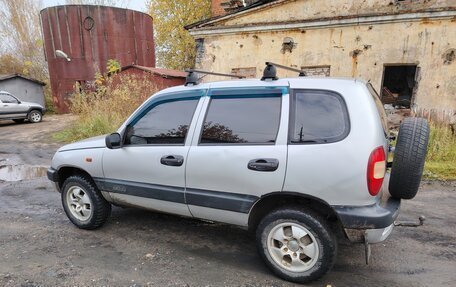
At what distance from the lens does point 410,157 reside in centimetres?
263

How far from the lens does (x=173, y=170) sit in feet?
10.4

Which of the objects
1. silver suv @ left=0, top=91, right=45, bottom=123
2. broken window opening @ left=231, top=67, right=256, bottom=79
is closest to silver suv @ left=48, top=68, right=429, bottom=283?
broken window opening @ left=231, top=67, right=256, bottom=79

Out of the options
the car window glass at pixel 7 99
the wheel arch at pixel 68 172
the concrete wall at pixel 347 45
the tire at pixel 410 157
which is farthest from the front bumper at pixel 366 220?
the car window glass at pixel 7 99

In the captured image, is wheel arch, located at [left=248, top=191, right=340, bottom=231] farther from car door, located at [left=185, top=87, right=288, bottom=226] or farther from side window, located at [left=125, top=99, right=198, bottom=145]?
side window, located at [left=125, top=99, right=198, bottom=145]

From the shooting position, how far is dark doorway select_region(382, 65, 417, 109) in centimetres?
1002

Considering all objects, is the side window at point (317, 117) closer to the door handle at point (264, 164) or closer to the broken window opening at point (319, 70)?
the door handle at point (264, 164)

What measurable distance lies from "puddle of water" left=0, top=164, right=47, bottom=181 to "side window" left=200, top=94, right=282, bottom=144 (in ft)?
18.1

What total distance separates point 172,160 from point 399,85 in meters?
10.2

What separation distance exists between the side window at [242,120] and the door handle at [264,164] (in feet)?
0.56

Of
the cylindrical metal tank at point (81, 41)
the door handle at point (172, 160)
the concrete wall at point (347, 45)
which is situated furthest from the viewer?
the cylindrical metal tank at point (81, 41)

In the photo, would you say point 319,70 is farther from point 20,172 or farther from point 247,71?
point 20,172

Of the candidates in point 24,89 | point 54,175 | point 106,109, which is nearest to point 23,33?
point 24,89

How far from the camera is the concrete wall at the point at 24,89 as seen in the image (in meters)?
19.3

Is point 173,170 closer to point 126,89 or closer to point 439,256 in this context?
point 439,256
